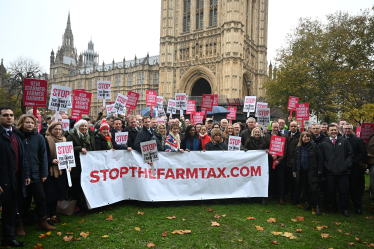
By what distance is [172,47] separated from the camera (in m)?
38.7

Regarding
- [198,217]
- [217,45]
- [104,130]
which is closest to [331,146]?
[198,217]

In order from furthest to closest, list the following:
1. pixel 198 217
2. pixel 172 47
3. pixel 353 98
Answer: pixel 172 47
pixel 353 98
pixel 198 217

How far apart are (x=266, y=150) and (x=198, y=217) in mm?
2710

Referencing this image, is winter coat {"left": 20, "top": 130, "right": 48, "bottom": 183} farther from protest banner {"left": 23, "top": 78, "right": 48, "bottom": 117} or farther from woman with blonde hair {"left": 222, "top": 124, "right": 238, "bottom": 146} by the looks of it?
woman with blonde hair {"left": 222, "top": 124, "right": 238, "bottom": 146}

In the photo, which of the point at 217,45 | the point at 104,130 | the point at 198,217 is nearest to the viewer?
the point at 198,217

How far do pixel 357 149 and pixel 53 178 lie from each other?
7391 mm

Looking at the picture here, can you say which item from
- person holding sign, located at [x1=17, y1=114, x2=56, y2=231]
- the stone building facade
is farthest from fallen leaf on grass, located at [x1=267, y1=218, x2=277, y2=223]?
the stone building facade

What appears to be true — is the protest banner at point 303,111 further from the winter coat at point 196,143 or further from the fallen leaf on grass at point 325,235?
the fallen leaf on grass at point 325,235

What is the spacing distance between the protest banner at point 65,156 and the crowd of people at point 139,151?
14 centimetres

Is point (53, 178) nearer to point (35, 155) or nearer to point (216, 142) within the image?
point (35, 155)

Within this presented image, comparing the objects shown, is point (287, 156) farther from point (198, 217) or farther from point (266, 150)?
point (198, 217)

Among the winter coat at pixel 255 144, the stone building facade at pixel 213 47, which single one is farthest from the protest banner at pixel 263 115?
the stone building facade at pixel 213 47

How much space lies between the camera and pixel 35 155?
15.2 feet

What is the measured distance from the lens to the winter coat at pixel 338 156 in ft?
20.1
